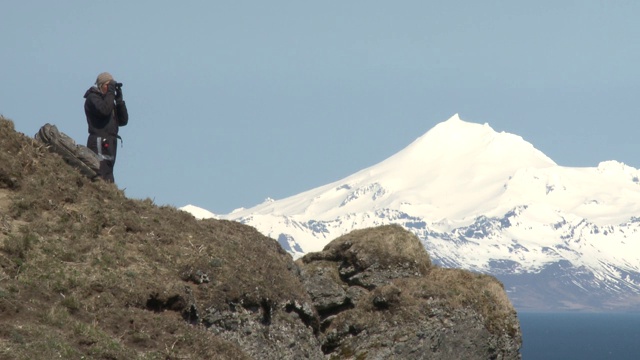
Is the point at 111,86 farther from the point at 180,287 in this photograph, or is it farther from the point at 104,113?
the point at 180,287

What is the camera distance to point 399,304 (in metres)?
29.1

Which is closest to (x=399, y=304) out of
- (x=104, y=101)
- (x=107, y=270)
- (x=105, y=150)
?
(x=105, y=150)

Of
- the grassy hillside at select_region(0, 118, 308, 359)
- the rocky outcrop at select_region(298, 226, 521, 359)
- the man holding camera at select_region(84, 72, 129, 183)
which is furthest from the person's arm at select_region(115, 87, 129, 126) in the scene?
Result: the rocky outcrop at select_region(298, 226, 521, 359)

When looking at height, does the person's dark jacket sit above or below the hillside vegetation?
above

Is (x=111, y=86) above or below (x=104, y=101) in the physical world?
above

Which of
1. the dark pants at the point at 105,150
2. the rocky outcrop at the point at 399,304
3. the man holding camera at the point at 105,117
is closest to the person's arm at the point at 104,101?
the man holding camera at the point at 105,117

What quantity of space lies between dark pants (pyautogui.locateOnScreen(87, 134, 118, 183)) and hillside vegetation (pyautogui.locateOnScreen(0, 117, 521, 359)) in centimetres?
110

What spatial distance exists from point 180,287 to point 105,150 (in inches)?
240

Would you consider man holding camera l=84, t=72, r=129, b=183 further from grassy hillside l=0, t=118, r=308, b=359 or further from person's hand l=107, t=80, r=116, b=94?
grassy hillside l=0, t=118, r=308, b=359

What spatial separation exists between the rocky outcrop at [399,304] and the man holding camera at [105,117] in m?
6.39

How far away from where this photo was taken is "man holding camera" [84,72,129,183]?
28.0 metres

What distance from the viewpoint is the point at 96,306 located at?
21859 mm

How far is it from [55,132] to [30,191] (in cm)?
241

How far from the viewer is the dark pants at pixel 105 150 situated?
2842 centimetres
